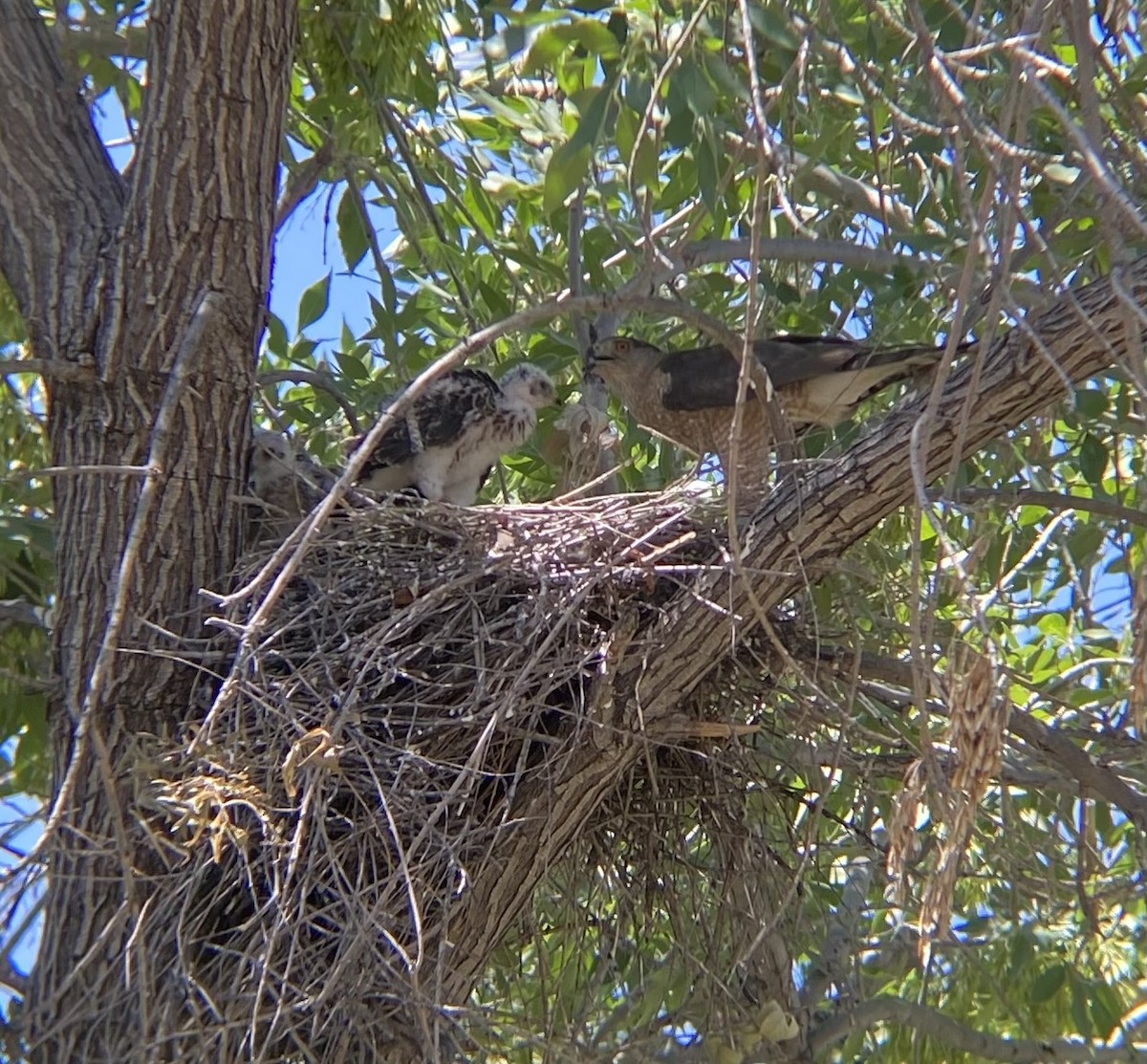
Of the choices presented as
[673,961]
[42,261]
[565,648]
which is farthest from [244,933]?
[42,261]

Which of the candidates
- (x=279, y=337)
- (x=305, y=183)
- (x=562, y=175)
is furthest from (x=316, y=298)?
(x=562, y=175)

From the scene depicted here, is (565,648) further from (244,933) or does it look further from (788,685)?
(244,933)

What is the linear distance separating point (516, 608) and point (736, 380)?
64.2 inches

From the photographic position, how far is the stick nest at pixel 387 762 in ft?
10.1

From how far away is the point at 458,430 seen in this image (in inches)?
206

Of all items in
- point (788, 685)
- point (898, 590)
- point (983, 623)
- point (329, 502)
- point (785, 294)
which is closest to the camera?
point (983, 623)

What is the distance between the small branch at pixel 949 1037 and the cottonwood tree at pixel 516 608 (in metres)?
0.02

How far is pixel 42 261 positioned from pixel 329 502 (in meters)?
1.28

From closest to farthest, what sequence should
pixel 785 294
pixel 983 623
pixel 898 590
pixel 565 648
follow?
pixel 983 623 < pixel 565 648 < pixel 898 590 < pixel 785 294

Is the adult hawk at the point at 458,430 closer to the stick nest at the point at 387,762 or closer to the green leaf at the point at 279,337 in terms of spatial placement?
the green leaf at the point at 279,337

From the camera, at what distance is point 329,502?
9.81ft

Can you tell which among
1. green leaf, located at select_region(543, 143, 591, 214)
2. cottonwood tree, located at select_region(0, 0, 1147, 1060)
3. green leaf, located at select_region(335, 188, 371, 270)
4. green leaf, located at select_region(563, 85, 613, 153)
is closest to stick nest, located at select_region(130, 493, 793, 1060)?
cottonwood tree, located at select_region(0, 0, 1147, 1060)

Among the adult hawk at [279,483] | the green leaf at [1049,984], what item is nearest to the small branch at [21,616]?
the adult hawk at [279,483]

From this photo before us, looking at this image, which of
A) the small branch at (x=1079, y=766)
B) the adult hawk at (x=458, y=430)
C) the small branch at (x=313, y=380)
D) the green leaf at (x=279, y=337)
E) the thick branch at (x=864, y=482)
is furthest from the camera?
the adult hawk at (x=458, y=430)
